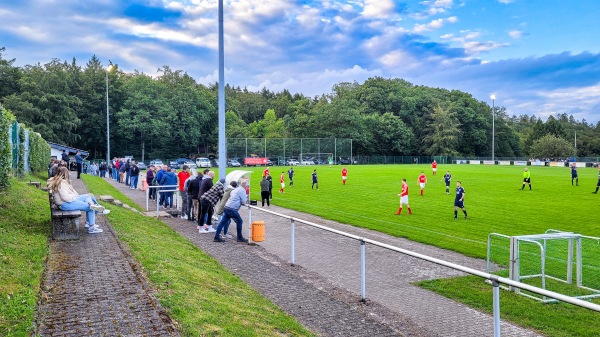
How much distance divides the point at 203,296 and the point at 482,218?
16.9m

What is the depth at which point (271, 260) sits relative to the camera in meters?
11.3

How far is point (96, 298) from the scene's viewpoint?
6.37 metres

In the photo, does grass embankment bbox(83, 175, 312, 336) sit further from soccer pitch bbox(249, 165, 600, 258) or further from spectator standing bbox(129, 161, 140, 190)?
spectator standing bbox(129, 161, 140, 190)

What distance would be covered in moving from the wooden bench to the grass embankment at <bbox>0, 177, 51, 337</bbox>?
253mm

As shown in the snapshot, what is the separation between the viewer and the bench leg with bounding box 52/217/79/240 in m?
9.67

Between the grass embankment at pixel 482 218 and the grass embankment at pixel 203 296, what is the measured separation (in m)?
3.92

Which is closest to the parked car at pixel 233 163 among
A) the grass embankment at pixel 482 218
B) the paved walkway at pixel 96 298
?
the grass embankment at pixel 482 218

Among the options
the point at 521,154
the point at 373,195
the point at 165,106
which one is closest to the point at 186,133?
the point at 165,106

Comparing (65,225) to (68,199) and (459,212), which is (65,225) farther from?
(459,212)

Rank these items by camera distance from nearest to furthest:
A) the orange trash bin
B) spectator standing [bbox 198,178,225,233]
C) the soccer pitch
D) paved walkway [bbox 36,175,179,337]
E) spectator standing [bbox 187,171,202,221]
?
paved walkway [bbox 36,175,179,337]
the orange trash bin
spectator standing [bbox 198,178,225,233]
spectator standing [bbox 187,171,202,221]
the soccer pitch

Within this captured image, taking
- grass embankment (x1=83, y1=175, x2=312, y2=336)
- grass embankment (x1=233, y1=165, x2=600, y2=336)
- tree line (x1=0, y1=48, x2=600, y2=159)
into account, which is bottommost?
grass embankment (x1=233, y1=165, x2=600, y2=336)

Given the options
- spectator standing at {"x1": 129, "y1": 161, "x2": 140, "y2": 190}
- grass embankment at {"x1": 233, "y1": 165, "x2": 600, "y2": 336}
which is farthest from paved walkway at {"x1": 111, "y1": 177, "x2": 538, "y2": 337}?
spectator standing at {"x1": 129, "y1": 161, "x2": 140, "y2": 190}

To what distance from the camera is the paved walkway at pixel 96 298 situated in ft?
17.8

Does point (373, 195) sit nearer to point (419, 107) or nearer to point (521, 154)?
point (419, 107)
